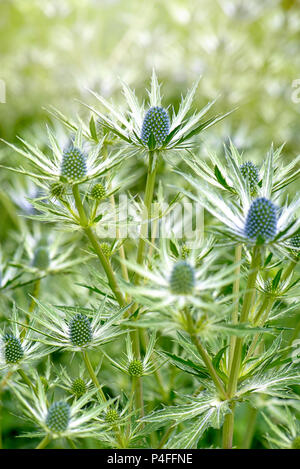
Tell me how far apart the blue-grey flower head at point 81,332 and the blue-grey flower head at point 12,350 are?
124 millimetres

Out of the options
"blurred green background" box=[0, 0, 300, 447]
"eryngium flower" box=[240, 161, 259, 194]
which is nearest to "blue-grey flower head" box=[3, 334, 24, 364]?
"eryngium flower" box=[240, 161, 259, 194]

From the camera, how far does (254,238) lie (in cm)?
76

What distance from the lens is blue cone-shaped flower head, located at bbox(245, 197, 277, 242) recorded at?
2.52 ft

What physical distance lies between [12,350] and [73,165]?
38cm

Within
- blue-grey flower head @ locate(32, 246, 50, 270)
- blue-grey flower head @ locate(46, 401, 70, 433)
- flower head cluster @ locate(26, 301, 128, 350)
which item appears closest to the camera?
blue-grey flower head @ locate(46, 401, 70, 433)

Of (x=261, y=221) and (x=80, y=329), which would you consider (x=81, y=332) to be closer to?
(x=80, y=329)

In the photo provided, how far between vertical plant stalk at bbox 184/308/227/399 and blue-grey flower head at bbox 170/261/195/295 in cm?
3

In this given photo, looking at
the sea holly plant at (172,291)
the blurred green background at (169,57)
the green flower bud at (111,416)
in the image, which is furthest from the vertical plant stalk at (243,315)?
the blurred green background at (169,57)

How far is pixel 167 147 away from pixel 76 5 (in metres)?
2.85

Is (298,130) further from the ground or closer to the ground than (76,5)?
closer to the ground

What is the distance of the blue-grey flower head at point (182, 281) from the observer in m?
0.69

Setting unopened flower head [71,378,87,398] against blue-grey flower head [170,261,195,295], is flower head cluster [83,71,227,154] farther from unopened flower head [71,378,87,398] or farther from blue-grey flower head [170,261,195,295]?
unopened flower head [71,378,87,398]
